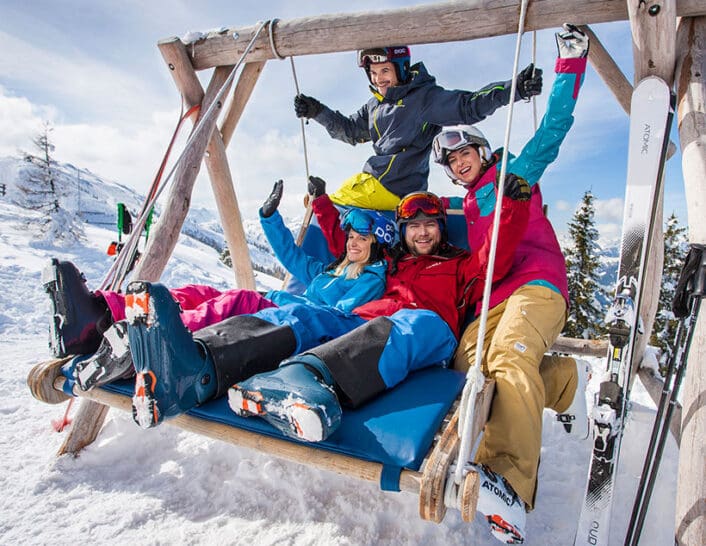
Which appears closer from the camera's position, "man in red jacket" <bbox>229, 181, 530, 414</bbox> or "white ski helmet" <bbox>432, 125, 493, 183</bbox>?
"man in red jacket" <bbox>229, 181, 530, 414</bbox>

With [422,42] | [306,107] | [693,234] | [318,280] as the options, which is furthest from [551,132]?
[306,107]

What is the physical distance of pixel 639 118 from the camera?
2.15 meters

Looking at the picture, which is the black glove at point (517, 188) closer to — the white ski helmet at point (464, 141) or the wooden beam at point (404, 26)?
the white ski helmet at point (464, 141)

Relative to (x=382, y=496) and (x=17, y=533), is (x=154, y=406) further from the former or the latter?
(x=382, y=496)

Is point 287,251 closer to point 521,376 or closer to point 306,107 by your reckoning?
point 306,107

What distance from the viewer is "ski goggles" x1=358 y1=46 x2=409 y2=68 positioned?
11.2 ft

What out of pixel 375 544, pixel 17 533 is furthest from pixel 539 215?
pixel 17 533

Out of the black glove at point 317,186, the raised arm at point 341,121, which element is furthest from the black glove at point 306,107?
the black glove at point 317,186

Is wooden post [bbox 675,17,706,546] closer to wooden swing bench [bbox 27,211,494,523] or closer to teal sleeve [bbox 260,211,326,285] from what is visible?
wooden swing bench [bbox 27,211,494,523]

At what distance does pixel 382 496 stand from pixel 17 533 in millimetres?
1758

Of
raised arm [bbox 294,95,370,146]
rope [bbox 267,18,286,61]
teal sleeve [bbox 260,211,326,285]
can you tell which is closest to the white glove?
rope [bbox 267,18,286,61]

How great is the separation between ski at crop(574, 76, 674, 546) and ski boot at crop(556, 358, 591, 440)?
0.44 metres

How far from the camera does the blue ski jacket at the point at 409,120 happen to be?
3262 millimetres

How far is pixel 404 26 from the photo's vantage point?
297 cm
